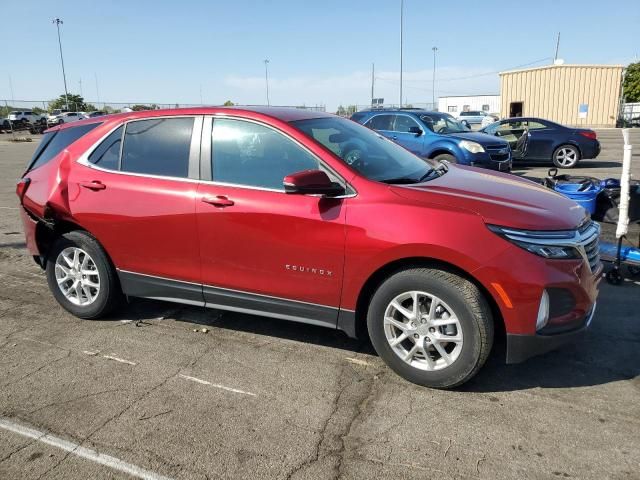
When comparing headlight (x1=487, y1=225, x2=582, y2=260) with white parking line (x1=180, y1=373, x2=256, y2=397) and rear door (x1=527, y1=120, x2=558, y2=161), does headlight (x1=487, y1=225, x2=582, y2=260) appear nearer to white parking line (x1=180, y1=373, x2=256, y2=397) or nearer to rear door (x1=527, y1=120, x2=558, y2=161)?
white parking line (x1=180, y1=373, x2=256, y2=397)

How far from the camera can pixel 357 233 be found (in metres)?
3.27

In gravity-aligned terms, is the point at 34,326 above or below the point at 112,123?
below

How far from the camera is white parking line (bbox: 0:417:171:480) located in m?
2.57

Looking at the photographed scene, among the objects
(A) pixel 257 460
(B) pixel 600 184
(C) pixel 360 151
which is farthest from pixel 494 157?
(A) pixel 257 460

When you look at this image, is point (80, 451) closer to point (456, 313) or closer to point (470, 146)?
point (456, 313)

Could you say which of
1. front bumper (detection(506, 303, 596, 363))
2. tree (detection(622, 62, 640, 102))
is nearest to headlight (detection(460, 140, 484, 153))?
front bumper (detection(506, 303, 596, 363))

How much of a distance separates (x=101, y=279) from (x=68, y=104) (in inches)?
2206

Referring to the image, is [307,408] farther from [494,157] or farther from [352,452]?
[494,157]

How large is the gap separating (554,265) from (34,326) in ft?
13.5

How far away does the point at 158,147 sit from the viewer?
13.4ft

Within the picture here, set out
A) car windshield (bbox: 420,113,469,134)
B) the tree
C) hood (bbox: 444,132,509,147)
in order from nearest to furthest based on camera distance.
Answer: hood (bbox: 444,132,509,147) < car windshield (bbox: 420,113,469,134) < the tree

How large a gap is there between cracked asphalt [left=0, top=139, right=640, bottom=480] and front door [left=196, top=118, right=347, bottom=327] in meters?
0.44

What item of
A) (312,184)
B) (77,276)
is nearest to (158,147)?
(77,276)

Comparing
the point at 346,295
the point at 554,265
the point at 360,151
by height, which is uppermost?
the point at 360,151
